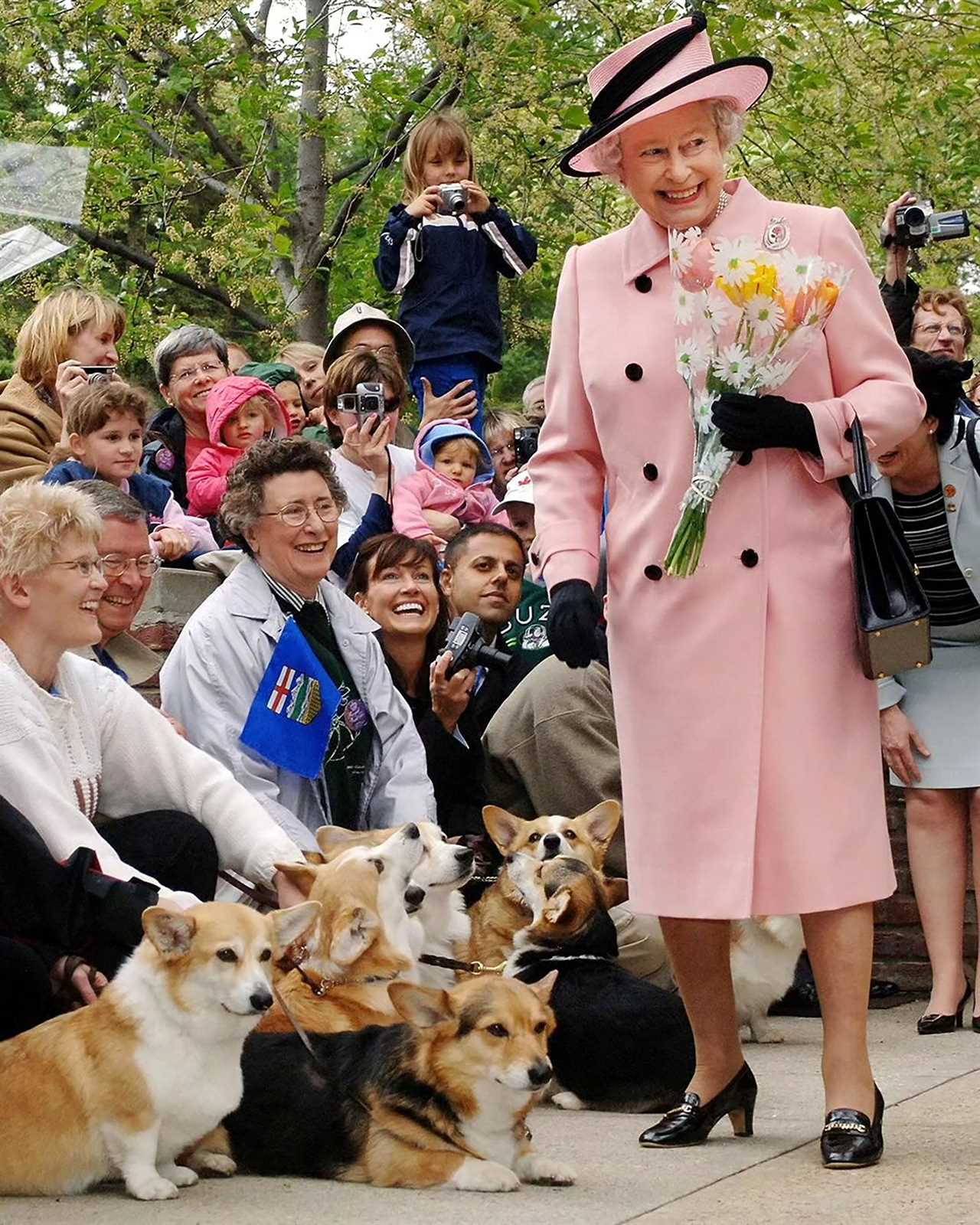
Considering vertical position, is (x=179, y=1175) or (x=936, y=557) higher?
(x=936, y=557)

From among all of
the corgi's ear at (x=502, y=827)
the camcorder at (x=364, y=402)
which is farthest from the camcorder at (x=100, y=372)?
the corgi's ear at (x=502, y=827)

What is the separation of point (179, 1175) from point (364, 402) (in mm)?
4278

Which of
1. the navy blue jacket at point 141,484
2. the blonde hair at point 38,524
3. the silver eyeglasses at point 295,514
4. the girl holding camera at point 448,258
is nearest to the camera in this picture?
the blonde hair at point 38,524

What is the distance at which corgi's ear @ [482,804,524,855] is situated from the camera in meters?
5.72

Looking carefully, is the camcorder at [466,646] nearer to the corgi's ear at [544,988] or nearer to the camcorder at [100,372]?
the camcorder at [100,372]

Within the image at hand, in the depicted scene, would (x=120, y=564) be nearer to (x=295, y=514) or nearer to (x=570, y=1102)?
(x=295, y=514)

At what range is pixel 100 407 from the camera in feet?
20.5

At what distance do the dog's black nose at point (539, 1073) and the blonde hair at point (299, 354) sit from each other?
5573 mm

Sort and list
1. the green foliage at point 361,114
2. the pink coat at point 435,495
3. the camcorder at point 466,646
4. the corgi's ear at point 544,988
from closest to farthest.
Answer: the corgi's ear at point 544,988
the camcorder at point 466,646
the pink coat at point 435,495
the green foliage at point 361,114

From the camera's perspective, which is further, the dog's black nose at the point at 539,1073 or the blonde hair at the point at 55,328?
the blonde hair at the point at 55,328

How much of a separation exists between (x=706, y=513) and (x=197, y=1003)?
1420mm

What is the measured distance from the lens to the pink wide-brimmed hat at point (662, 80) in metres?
3.85

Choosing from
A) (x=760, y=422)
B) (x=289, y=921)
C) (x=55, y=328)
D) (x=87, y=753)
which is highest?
(x=55, y=328)

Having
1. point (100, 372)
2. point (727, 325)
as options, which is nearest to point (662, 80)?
point (727, 325)
